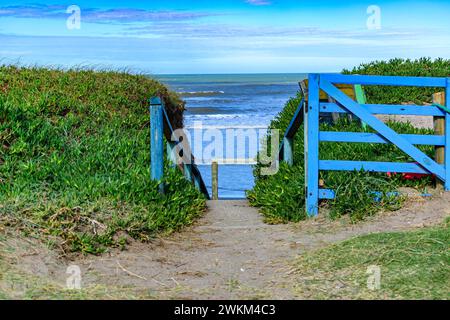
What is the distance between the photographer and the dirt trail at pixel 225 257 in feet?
23.0

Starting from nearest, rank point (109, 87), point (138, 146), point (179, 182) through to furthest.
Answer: point (179, 182)
point (138, 146)
point (109, 87)

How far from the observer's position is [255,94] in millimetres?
53375

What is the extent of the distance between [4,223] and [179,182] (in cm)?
300

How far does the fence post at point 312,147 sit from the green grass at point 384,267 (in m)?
1.53

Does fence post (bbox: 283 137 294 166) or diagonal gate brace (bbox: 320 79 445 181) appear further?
fence post (bbox: 283 137 294 166)

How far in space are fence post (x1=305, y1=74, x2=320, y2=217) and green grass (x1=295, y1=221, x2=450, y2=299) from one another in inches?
60.3

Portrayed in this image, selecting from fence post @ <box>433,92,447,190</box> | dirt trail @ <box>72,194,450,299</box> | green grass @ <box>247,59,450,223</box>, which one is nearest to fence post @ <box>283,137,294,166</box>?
green grass @ <box>247,59,450,223</box>

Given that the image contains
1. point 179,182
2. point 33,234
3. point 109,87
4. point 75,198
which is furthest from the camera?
point 109,87

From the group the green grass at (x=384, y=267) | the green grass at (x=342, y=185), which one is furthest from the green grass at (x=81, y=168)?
the green grass at (x=384, y=267)

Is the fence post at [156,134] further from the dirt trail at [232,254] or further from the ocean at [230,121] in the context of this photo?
the ocean at [230,121]

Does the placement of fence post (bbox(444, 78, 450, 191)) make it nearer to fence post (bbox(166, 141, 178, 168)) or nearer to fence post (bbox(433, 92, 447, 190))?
fence post (bbox(433, 92, 447, 190))

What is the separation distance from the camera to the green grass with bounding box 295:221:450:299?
259 inches
